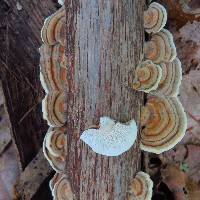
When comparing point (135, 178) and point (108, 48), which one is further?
point (135, 178)

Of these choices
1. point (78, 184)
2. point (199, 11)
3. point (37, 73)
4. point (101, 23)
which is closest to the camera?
point (101, 23)

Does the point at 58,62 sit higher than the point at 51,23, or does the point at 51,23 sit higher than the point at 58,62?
the point at 51,23

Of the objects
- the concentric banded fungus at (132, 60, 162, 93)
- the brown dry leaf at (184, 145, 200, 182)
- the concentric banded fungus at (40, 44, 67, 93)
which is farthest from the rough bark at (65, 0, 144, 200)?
the brown dry leaf at (184, 145, 200, 182)

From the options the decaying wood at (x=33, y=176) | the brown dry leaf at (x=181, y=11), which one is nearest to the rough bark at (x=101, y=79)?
the brown dry leaf at (x=181, y=11)

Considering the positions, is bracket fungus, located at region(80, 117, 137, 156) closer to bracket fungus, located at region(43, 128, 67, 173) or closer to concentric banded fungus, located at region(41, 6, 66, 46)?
bracket fungus, located at region(43, 128, 67, 173)

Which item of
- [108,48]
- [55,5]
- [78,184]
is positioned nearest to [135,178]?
[78,184]

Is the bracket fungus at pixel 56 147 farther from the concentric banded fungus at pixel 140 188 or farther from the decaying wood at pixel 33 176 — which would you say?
the decaying wood at pixel 33 176

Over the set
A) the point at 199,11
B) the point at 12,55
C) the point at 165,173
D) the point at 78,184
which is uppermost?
the point at 12,55

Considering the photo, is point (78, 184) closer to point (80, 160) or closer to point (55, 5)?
point (80, 160)
